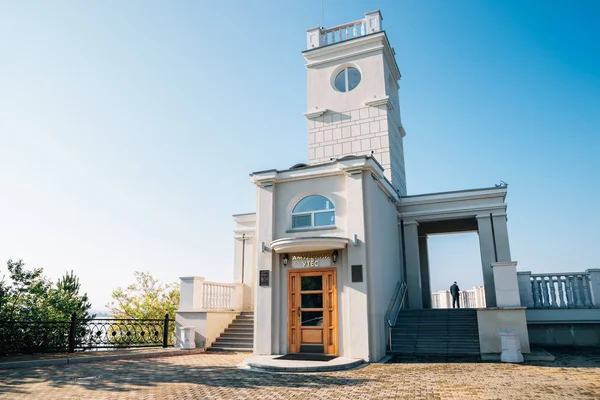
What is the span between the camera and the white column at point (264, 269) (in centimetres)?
1139

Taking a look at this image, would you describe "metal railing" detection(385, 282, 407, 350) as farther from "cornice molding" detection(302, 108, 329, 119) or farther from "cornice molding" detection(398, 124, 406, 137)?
"cornice molding" detection(302, 108, 329, 119)

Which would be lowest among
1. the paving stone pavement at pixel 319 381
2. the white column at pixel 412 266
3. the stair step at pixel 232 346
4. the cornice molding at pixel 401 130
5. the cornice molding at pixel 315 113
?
the paving stone pavement at pixel 319 381

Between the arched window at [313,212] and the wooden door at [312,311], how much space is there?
138cm

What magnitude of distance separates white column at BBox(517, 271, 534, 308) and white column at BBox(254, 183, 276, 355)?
8.01 m

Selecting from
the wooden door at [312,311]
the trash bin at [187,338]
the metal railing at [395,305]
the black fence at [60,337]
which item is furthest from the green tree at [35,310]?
the metal railing at [395,305]

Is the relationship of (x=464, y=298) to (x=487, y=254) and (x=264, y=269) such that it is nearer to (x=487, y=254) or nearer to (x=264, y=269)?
(x=487, y=254)

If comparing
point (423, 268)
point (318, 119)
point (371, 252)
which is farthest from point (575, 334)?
point (318, 119)

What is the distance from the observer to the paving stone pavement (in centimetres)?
681

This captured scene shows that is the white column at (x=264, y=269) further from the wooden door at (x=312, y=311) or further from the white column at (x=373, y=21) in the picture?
the white column at (x=373, y=21)

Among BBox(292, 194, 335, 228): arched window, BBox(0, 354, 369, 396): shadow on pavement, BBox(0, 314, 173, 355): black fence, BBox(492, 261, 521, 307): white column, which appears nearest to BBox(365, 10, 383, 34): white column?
BBox(292, 194, 335, 228): arched window

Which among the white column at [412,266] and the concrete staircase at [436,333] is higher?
the white column at [412,266]

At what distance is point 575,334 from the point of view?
43.0 feet

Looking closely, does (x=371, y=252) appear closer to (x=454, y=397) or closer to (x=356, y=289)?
(x=356, y=289)

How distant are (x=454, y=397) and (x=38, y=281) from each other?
→ 15.6 m
